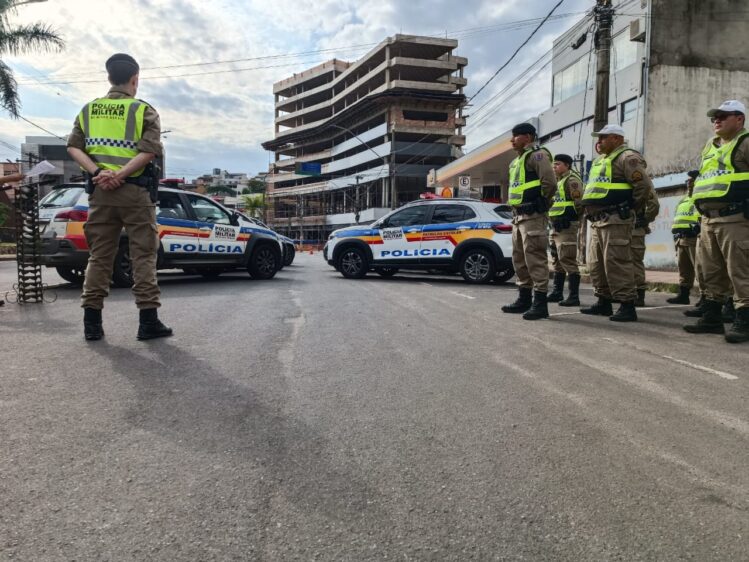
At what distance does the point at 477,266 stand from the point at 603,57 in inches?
213

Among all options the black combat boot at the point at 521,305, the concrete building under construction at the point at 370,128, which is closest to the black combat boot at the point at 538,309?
the black combat boot at the point at 521,305

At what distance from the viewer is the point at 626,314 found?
18.6ft

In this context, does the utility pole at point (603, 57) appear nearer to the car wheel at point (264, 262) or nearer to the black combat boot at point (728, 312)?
the black combat boot at point (728, 312)

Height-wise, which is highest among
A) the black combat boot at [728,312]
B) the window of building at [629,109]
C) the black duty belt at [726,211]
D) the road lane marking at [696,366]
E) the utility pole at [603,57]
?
the window of building at [629,109]

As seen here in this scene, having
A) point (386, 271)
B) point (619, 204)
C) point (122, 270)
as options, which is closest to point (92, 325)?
point (122, 270)

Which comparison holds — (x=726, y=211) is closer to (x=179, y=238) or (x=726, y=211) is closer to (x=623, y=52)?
(x=179, y=238)

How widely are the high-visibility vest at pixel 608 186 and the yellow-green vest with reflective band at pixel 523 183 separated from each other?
0.58 m

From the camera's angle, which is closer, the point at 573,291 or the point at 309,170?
the point at 573,291

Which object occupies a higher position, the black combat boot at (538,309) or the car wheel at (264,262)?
the car wheel at (264,262)

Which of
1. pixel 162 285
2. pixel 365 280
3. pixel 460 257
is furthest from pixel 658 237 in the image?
pixel 162 285

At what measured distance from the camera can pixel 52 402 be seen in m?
2.72

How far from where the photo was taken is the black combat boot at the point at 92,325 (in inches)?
165

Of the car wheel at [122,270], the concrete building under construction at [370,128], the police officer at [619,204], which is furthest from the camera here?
the concrete building under construction at [370,128]

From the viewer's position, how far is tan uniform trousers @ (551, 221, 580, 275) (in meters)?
7.23
